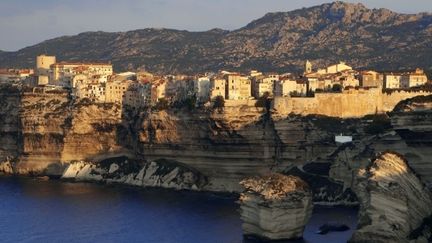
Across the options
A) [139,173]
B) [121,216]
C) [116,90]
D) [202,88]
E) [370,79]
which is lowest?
[121,216]

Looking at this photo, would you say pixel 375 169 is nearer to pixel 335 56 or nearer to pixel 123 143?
pixel 123 143

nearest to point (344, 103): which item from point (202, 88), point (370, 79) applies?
point (370, 79)

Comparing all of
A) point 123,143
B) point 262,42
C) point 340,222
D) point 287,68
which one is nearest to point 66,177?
point 123,143

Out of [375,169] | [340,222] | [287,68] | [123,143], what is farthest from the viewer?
[287,68]

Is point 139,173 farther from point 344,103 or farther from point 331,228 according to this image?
point 331,228

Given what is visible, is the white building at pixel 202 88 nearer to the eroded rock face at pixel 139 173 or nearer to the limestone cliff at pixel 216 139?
the limestone cliff at pixel 216 139
